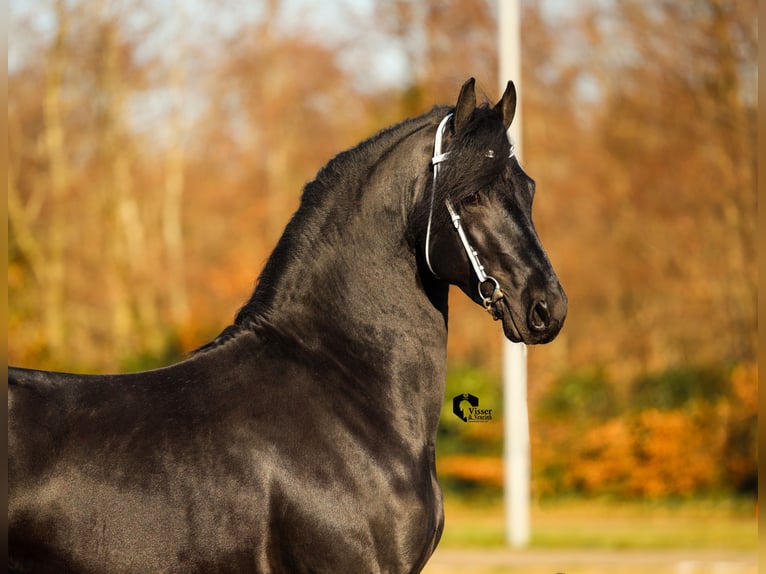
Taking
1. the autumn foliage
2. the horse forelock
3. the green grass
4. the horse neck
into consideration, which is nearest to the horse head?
the horse forelock

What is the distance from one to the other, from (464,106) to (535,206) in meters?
22.8

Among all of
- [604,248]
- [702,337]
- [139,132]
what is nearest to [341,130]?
[139,132]

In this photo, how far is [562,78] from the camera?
2936cm

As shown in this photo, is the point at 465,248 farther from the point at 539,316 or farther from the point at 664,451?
the point at 664,451

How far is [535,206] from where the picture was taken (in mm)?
26594

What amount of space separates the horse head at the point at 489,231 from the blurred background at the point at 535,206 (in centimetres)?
1302

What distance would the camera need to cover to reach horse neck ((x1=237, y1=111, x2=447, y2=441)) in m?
4.08

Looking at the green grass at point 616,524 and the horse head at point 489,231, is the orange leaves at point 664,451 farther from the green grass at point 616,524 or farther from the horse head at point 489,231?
the horse head at point 489,231

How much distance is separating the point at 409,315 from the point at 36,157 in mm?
23160

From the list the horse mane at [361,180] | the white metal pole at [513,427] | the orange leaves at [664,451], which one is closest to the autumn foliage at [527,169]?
the orange leaves at [664,451]

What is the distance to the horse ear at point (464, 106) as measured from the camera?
405 centimetres

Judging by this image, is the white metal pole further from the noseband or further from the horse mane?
the noseband

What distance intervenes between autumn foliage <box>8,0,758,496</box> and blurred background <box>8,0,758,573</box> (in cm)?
7

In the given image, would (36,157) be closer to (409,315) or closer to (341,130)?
(341,130)
